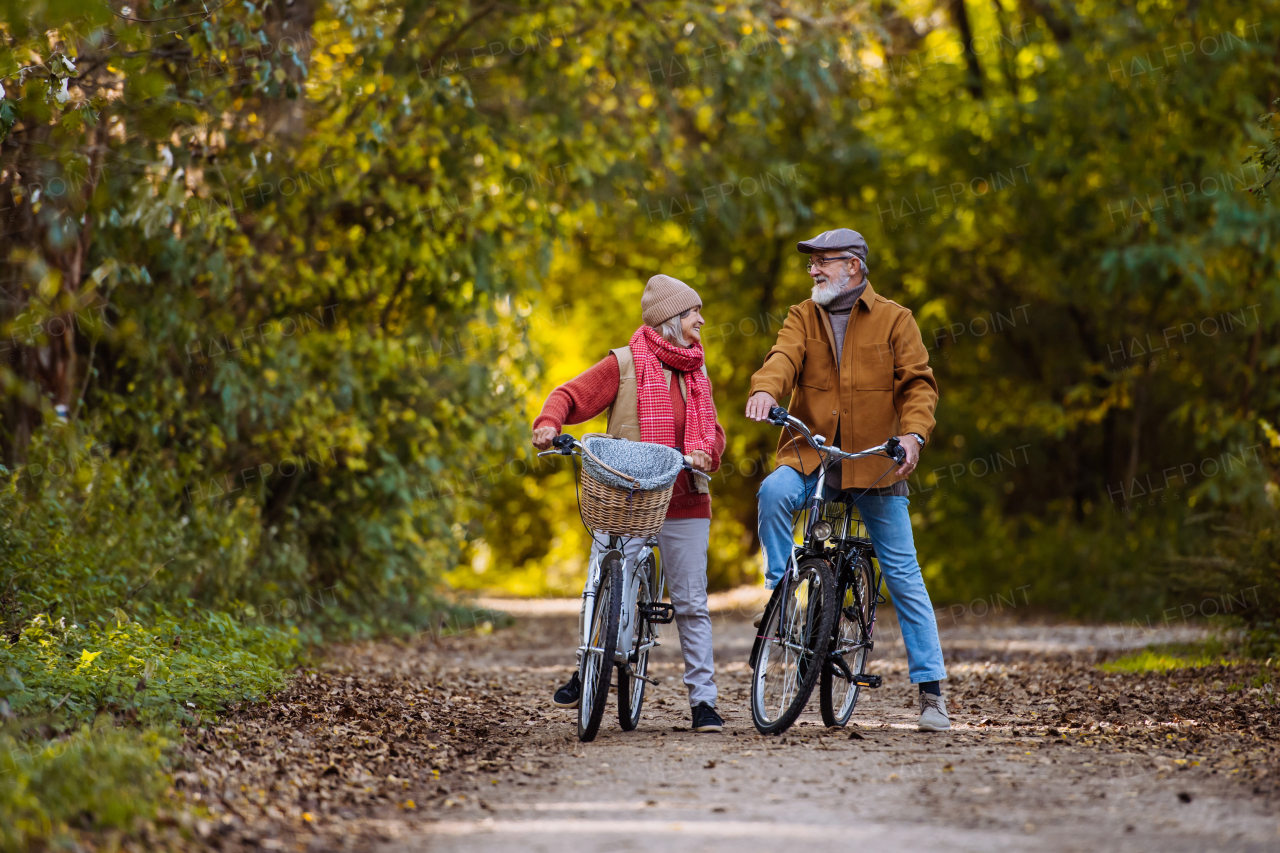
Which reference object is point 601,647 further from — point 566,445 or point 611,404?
point 611,404

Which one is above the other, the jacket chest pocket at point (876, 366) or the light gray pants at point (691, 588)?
the jacket chest pocket at point (876, 366)

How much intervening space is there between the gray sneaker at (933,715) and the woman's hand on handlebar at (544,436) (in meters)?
2.05

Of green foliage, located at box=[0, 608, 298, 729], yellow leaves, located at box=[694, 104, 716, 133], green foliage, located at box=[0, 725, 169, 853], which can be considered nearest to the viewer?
green foliage, located at box=[0, 725, 169, 853]

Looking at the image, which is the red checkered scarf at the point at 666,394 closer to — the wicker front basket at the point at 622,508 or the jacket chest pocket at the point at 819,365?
the wicker front basket at the point at 622,508

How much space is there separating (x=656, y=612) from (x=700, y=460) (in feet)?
2.39

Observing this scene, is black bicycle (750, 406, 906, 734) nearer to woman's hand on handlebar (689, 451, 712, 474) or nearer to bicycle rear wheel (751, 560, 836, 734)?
bicycle rear wheel (751, 560, 836, 734)

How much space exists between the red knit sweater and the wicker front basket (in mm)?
284

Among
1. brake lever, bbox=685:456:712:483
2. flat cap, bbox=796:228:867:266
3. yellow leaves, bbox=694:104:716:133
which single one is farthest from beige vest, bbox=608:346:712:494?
yellow leaves, bbox=694:104:716:133

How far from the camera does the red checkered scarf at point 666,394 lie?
5980 mm

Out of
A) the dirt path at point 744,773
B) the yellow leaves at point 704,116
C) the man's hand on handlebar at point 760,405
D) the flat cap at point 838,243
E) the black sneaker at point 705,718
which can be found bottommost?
the dirt path at point 744,773

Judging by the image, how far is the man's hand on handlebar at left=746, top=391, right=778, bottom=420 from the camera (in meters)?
5.55

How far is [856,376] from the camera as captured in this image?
19.8 feet

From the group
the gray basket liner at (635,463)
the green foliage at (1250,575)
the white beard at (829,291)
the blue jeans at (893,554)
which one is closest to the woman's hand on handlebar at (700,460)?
the gray basket liner at (635,463)

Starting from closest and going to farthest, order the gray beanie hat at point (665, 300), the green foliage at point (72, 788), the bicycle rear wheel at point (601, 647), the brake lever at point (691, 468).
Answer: the green foliage at point (72, 788), the bicycle rear wheel at point (601, 647), the brake lever at point (691, 468), the gray beanie hat at point (665, 300)
